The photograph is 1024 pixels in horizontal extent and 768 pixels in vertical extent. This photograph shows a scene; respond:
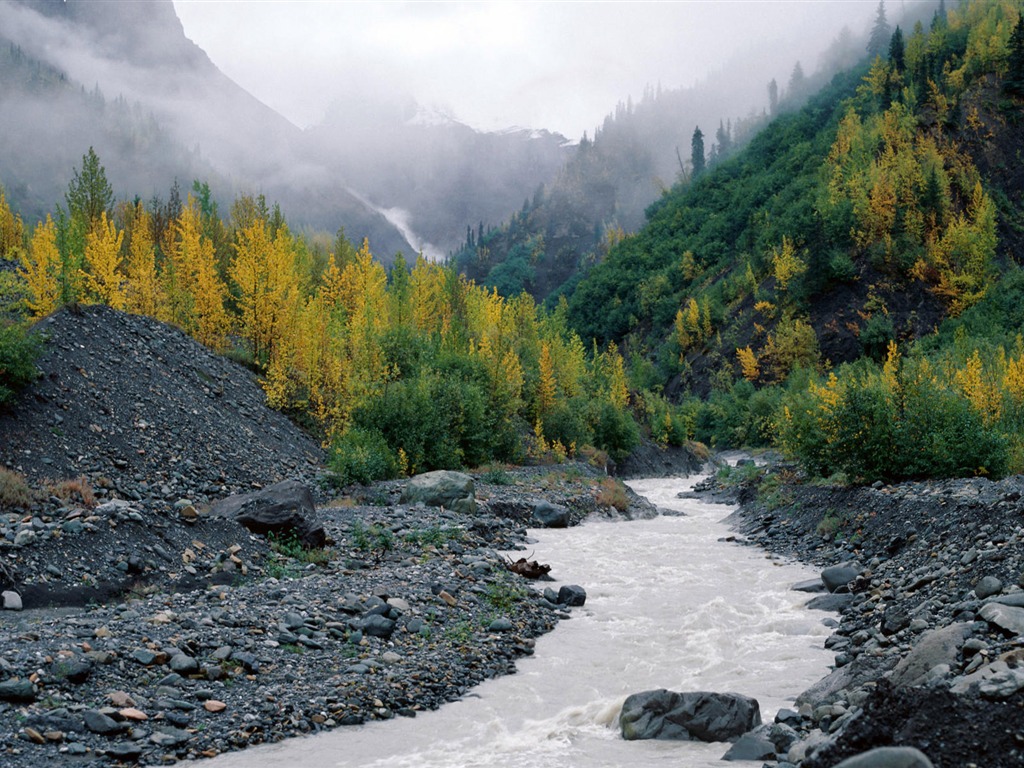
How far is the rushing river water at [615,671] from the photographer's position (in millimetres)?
8688

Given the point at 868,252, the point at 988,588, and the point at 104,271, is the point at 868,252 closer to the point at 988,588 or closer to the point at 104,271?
the point at 104,271

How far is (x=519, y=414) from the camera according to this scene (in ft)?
162

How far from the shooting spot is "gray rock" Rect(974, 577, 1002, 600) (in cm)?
1057

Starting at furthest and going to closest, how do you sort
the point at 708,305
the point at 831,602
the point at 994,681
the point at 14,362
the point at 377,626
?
the point at 708,305, the point at 14,362, the point at 831,602, the point at 377,626, the point at 994,681

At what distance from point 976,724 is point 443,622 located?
902 centimetres

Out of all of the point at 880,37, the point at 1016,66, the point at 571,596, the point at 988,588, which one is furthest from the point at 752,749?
the point at 880,37

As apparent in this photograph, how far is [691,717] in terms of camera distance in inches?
362

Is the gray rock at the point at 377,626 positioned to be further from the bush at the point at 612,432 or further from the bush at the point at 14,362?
the bush at the point at 612,432

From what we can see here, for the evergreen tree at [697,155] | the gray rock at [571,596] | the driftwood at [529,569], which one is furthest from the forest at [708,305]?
the evergreen tree at [697,155]

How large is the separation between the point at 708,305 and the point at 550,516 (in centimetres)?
8434

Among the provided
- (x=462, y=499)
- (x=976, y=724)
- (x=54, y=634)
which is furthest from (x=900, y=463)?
(x=54, y=634)

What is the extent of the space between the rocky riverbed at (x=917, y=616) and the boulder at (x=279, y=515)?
37.3 feet

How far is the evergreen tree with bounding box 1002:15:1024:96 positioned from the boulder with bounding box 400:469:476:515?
342ft

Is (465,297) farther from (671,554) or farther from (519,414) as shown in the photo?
(671,554)
